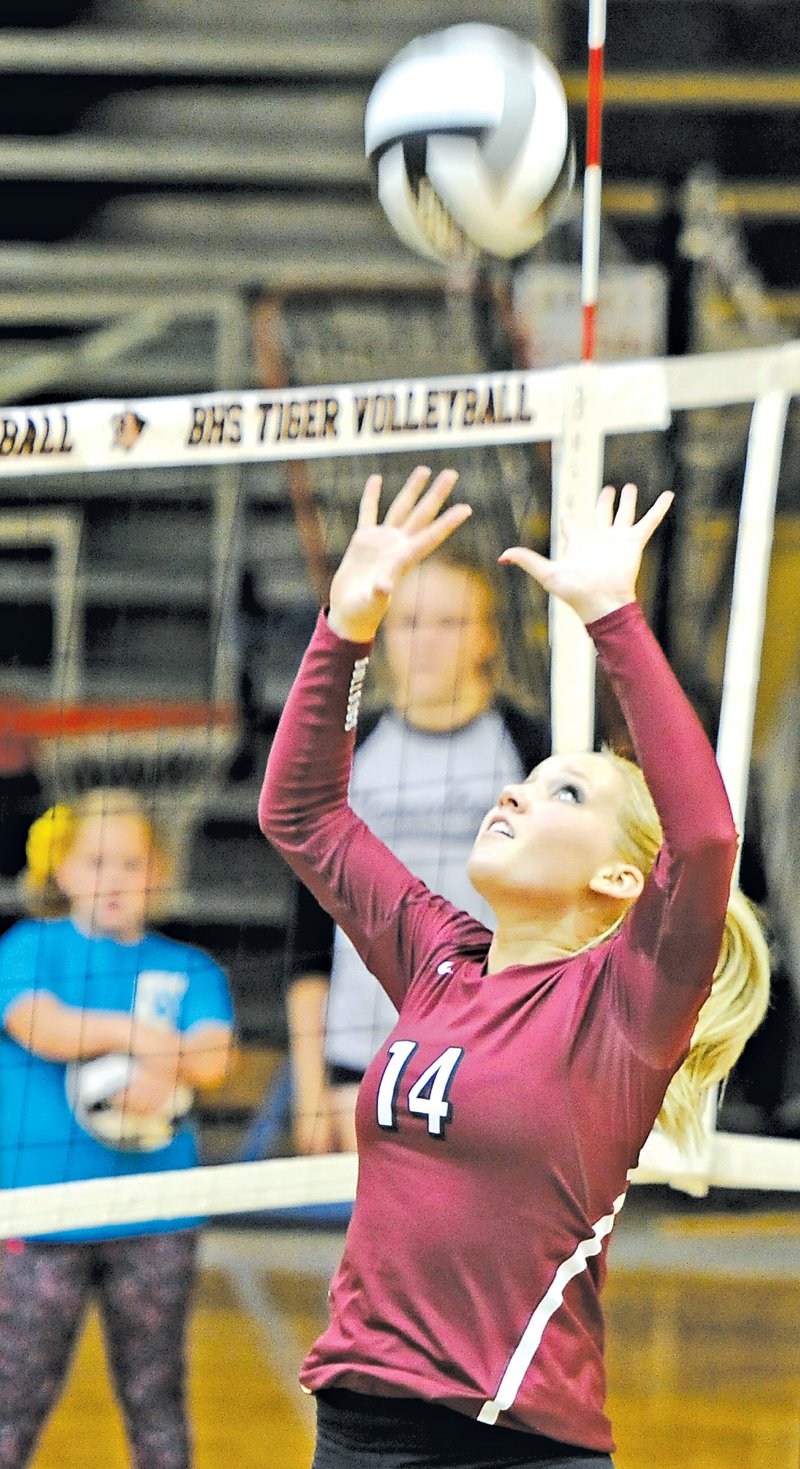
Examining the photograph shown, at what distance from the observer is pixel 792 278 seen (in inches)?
262

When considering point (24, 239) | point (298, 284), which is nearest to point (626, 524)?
point (298, 284)

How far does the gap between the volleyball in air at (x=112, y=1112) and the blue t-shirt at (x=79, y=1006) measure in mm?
15

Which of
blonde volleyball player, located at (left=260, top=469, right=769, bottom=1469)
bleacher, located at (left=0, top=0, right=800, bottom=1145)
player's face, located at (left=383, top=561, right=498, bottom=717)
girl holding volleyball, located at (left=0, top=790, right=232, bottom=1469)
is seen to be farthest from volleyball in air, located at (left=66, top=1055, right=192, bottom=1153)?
bleacher, located at (left=0, top=0, right=800, bottom=1145)

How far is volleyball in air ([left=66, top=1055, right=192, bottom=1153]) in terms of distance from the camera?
2994 millimetres

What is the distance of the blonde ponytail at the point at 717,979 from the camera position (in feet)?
6.65

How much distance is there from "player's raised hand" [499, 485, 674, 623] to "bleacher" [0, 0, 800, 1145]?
4345 millimetres

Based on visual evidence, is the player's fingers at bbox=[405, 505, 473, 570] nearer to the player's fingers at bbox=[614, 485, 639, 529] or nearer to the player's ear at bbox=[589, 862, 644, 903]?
the player's fingers at bbox=[614, 485, 639, 529]

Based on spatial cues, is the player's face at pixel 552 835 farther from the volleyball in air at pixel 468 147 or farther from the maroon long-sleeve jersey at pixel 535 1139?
the volleyball in air at pixel 468 147

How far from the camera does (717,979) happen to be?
207 cm

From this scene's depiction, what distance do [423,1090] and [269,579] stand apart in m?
4.85

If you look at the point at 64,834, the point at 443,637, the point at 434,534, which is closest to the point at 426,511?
the point at 434,534

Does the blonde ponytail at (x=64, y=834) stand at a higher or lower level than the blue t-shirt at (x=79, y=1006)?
higher

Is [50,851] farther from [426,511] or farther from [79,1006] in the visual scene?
[426,511]

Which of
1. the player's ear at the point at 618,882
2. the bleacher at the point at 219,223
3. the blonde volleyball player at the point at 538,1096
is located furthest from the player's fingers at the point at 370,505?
the bleacher at the point at 219,223
